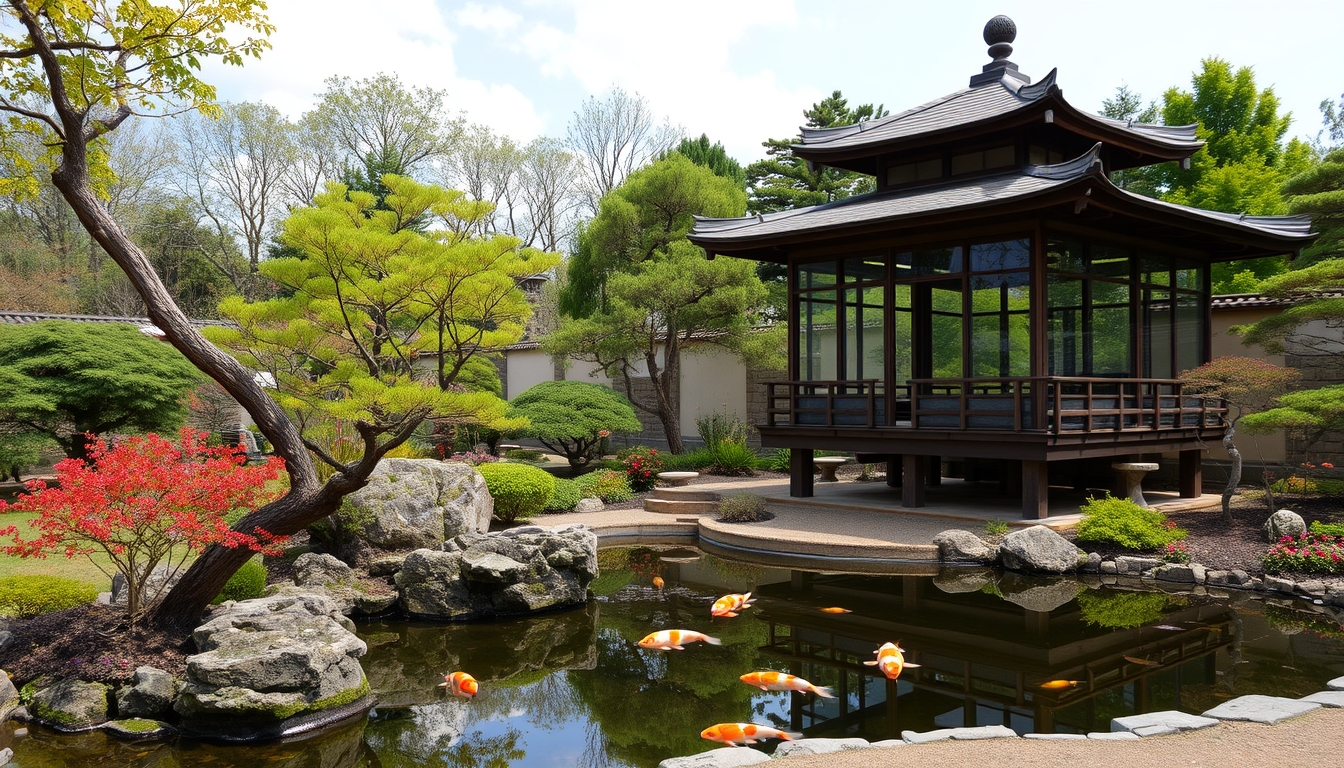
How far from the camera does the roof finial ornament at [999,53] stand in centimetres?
1273

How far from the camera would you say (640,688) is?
5680 mm

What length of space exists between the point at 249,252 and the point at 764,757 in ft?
103

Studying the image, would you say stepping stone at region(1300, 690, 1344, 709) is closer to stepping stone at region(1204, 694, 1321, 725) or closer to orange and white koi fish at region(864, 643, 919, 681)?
stepping stone at region(1204, 694, 1321, 725)

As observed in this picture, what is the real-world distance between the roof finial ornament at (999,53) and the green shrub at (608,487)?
7.79m

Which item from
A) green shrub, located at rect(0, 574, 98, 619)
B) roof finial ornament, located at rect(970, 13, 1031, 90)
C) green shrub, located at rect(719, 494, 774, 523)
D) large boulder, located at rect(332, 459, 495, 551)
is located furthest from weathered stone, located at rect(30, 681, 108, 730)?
roof finial ornament, located at rect(970, 13, 1031, 90)

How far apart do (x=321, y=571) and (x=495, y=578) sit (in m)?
1.72

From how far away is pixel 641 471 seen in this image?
46.8 feet

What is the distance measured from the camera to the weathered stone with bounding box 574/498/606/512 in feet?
41.1

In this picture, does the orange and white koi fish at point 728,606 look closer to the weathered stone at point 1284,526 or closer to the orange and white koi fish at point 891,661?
the orange and white koi fish at point 891,661

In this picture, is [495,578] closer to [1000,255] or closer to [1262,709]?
[1262,709]

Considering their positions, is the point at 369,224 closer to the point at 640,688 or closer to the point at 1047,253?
the point at 640,688

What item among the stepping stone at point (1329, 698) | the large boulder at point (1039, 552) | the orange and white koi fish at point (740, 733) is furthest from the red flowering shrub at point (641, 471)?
the stepping stone at point (1329, 698)

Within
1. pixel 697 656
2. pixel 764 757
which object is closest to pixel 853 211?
pixel 697 656

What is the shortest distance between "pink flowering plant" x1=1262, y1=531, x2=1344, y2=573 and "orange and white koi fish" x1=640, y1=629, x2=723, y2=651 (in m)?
5.11
